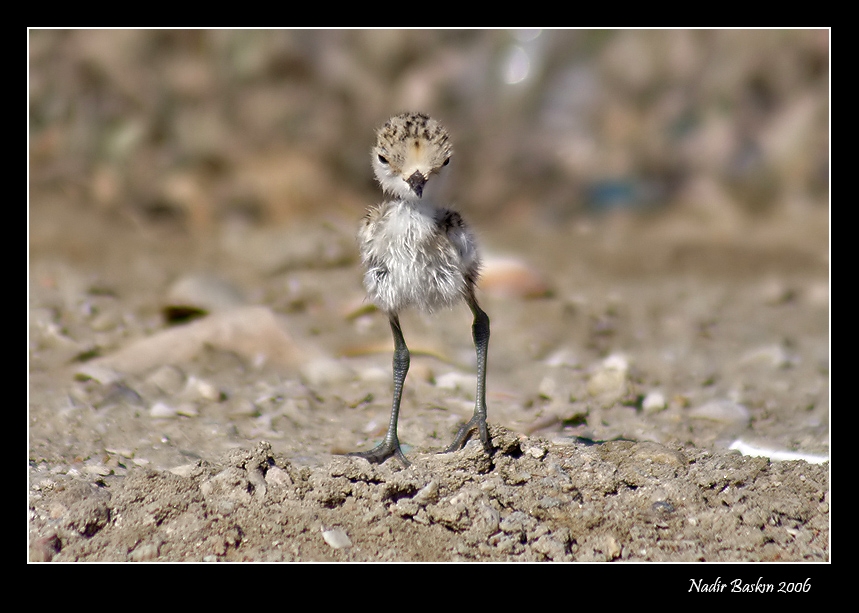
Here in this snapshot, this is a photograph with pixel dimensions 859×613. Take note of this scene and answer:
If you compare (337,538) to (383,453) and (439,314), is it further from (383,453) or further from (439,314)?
(439,314)

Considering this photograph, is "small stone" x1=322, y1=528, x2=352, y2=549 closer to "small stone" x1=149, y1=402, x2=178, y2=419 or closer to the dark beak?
the dark beak

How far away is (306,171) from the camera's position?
265 inches

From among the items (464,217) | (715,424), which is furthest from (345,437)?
(715,424)

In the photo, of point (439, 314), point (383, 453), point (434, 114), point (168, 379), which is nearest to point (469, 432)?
point (383, 453)

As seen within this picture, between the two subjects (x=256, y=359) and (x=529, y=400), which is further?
(x=256, y=359)

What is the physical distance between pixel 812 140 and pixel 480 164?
2.44 meters

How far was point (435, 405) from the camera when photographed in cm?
396

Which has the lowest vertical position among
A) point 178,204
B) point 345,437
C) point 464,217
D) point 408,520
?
point 408,520

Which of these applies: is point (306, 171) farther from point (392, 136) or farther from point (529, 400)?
point (392, 136)

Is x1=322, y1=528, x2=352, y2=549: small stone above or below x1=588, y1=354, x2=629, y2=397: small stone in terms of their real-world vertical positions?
below

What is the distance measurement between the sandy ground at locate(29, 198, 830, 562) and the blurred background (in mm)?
384

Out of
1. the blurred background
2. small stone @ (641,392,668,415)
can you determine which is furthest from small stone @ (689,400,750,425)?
the blurred background

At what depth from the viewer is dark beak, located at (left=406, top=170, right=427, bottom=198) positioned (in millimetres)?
2895

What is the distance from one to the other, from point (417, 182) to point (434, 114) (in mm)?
4013
